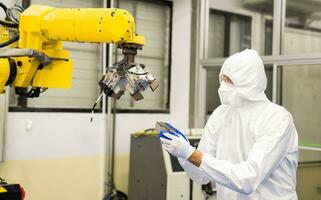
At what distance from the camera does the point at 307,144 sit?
353cm

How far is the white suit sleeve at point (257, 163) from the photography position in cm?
183

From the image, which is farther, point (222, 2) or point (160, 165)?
point (222, 2)

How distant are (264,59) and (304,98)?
51 cm

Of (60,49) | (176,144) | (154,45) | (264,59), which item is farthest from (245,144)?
(154,45)

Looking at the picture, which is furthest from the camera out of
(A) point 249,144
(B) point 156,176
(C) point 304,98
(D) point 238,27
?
(D) point 238,27

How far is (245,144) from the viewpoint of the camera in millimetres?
2156

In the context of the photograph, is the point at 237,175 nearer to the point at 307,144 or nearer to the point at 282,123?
the point at 282,123

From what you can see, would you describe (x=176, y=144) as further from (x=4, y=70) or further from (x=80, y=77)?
(x=80, y=77)

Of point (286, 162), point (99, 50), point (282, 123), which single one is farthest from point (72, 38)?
point (99, 50)

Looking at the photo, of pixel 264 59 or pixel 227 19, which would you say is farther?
pixel 227 19

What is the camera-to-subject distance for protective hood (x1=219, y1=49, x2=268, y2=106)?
2160 millimetres

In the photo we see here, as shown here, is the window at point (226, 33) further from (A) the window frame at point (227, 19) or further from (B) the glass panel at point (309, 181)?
(B) the glass panel at point (309, 181)

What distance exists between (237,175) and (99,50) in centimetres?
245

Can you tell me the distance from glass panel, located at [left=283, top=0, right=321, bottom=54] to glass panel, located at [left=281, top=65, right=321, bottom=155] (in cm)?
21
